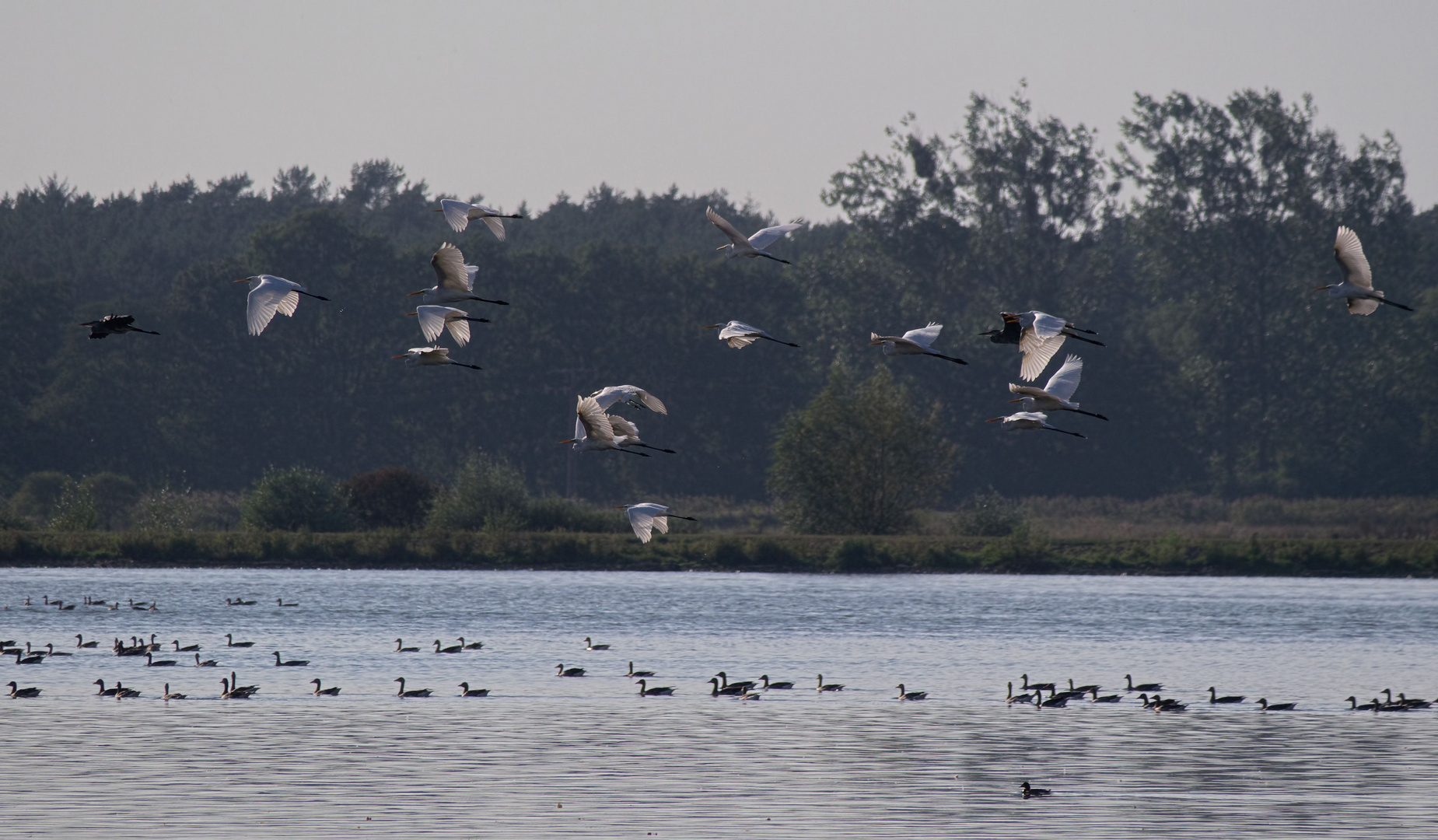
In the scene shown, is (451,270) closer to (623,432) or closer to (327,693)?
(623,432)

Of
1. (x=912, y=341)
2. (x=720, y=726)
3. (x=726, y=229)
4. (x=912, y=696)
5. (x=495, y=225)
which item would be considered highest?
(x=495, y=225)

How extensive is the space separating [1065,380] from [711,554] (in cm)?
3325

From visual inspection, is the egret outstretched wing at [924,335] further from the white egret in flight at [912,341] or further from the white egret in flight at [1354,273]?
the white egret in flight at [1354,273]

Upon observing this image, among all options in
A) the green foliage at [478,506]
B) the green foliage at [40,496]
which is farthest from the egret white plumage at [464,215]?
the green foliage at [40,496]

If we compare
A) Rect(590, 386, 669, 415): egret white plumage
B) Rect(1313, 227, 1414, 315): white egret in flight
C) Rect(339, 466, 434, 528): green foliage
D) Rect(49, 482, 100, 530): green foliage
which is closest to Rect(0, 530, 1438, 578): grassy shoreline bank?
Rect(49, 482, 100, 530): green foliage

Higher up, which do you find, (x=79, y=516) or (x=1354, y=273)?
(x=1354, y=273)

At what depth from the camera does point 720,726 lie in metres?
26.6

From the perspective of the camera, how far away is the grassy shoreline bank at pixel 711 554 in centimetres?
5597

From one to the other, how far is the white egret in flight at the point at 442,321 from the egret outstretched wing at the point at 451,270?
29 centimetres

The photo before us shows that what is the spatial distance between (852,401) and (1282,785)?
136ft

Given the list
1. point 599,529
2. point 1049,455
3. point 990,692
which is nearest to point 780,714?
point 990,692

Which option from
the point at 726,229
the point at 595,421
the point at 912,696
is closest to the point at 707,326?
the point at 726,229

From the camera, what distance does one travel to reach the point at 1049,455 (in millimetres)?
93750

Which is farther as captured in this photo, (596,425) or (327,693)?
(327,693)
